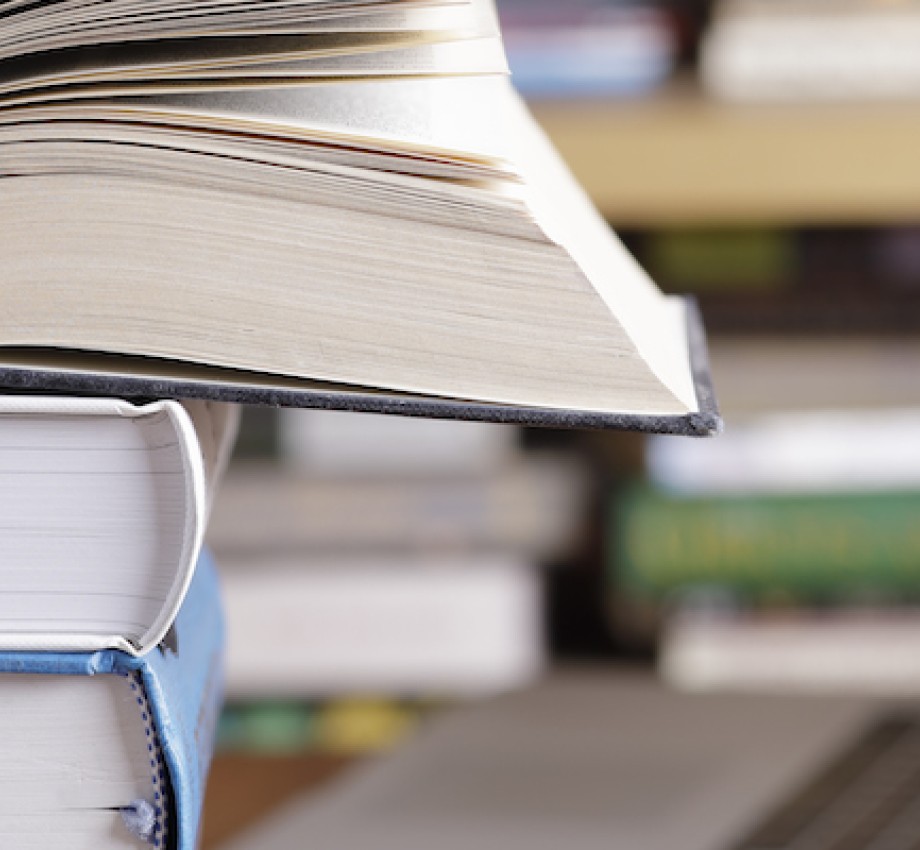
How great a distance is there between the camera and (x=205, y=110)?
0.39 m

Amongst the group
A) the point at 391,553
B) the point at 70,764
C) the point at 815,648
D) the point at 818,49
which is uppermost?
the point at 818,49

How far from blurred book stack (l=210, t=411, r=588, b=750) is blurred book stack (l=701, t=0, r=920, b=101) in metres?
0.34

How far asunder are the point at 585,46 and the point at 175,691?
94 cm

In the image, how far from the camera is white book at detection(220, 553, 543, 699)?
4.36 feet

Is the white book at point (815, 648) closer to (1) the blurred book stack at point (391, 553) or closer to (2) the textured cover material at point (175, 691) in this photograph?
(1) the blurred book stack at point (391, 553)

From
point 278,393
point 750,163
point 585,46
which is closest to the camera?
point 278,393

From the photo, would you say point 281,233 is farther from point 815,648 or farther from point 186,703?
point 815,648

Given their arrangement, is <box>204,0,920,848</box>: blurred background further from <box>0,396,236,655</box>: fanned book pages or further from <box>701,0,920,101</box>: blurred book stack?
<box>0,396,236,655</box>: fanned book pages

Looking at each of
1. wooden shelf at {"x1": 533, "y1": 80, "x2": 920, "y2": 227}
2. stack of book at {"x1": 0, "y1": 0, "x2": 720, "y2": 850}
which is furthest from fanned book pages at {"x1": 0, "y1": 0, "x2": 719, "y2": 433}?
wooden shelf at {"x1": 533, "y1": 80, "x2": 920, "y2": 227}

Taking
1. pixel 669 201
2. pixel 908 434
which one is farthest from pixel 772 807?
pixel 908 434

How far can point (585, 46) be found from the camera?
49.1 inches

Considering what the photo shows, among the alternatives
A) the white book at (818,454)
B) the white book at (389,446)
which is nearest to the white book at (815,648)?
the white book at (818,454)

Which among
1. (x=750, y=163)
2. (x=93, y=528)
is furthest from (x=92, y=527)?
(x=750, y=163)

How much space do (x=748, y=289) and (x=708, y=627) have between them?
29 cm
